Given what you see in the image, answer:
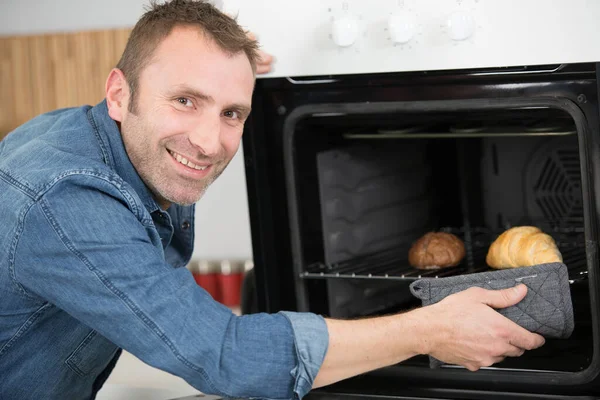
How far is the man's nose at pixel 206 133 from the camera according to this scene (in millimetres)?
1210

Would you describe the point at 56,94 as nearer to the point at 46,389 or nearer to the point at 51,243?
the point at 46,389

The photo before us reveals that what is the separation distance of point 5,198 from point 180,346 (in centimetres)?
30

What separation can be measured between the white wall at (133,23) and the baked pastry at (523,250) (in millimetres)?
1114

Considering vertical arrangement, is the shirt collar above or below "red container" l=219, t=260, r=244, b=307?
above

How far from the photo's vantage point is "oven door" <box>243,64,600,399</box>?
128 cm

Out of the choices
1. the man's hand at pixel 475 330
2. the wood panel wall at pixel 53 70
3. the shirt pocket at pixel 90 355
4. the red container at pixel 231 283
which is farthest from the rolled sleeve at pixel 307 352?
the wood panel wall at pixel 53 70

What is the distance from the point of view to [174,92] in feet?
3.91

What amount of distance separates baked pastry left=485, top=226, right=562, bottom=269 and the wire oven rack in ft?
0.17

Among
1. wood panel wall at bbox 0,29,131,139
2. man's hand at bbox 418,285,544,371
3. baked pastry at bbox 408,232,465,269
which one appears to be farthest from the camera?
wood panel wall at bbox 0,29,131,139

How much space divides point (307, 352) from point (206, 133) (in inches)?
13.0

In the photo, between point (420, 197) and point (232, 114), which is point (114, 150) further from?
point (420, 197)

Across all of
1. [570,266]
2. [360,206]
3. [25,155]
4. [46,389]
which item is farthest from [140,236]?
[570,266]

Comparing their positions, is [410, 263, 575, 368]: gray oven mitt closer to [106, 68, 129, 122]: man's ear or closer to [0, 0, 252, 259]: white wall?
[106, 68, 129, 122]: man's ear

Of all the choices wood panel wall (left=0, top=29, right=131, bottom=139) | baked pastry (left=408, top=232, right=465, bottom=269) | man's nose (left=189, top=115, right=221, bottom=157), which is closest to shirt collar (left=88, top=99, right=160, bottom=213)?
man's nose (left=189, top=115, right=221, bottom=157)
